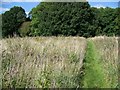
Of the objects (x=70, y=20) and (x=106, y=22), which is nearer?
(x=70, y=20)

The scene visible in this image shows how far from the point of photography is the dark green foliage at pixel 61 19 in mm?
38500

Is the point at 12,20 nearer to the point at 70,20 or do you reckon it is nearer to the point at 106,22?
the point at 70,20

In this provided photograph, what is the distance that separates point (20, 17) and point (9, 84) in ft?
52.2

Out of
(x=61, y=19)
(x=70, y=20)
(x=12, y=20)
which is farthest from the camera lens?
(x=70, y=20)

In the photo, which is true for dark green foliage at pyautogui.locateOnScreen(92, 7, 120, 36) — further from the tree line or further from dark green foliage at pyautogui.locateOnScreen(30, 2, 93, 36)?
dark green foliage at pyautogui.locateOnScreen(30, 2, 93, 36)

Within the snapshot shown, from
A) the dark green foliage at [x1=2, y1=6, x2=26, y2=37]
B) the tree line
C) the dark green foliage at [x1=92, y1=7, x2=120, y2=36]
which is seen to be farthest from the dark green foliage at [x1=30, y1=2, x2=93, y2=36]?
the dark green foliage at [x1=2, y1=6, x2=26, y2=37]

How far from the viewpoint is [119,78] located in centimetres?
777

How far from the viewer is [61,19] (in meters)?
43.7

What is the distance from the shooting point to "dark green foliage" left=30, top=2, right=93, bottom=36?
38.5 meters

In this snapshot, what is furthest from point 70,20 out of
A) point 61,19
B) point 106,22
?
point 106,22

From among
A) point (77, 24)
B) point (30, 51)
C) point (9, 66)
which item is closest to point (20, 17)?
point (30, 51)

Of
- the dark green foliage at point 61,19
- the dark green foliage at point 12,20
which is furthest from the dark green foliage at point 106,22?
the dark green foliage at point 12,20

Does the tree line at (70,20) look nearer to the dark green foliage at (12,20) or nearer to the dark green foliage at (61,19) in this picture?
the dark green foliage at (61,19)

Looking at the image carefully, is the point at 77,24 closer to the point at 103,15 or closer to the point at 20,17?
the point at 103,15
